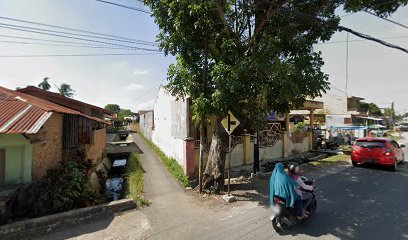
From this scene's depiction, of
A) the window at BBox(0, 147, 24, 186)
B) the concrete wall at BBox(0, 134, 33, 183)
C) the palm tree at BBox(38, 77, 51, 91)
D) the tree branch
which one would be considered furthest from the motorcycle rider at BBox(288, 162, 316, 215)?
the palm tree at BBox(38, 77, 51, 91)

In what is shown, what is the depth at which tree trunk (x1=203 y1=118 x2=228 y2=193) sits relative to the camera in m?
7.54

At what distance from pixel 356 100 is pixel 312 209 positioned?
4099 centimetres

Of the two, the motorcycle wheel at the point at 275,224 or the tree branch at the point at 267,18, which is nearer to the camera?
the motorcycle wheel at the point at 275,224

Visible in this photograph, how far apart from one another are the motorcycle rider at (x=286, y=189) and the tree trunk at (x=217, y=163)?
2889mm

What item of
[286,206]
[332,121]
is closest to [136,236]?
[286,206]

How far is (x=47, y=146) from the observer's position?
684 centimetres

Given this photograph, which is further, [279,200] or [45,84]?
[45,84]

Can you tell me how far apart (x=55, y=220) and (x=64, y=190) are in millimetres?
906

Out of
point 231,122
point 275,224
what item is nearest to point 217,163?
point 231,122

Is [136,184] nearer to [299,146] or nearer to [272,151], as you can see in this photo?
[272,151]

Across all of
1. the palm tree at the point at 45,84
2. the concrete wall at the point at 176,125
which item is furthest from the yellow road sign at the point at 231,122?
the palm tree at the point at 45,84

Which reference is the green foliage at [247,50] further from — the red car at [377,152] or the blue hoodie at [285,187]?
the red car at [377,152]

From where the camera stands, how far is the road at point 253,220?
15.4 ft

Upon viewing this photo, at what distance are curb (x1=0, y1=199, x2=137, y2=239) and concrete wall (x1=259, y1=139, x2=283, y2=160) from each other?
333 inches
